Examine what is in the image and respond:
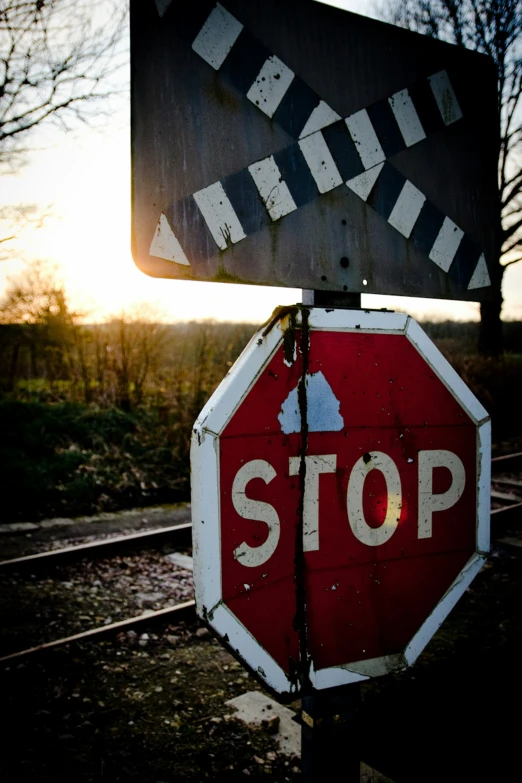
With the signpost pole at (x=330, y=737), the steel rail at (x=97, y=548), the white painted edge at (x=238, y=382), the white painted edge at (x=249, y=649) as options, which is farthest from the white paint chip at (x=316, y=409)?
the steel rail at (x=97, y=548)

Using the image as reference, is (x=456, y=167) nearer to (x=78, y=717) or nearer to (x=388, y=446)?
(x=388, y=446)

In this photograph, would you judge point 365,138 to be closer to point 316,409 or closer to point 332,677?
point 316,409

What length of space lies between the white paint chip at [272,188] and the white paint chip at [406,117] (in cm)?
46

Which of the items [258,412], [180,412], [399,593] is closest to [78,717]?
[399,593]

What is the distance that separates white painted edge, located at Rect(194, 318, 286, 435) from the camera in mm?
1057

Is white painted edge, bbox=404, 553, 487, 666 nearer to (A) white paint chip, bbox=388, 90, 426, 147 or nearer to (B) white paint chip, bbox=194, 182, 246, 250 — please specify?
(B) white paint chip, bbox=194, 182, 246, 250

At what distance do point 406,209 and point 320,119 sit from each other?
1.18 ft

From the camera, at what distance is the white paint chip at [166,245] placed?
3.90 ft

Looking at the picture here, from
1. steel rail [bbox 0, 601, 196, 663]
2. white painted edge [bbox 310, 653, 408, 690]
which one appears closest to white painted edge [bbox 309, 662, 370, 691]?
white painted edge [bbox 310, 653, 408, 690]

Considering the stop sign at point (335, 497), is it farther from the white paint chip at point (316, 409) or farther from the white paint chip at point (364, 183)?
the white paint chip at point (364, 183)

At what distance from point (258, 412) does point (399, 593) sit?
60cm

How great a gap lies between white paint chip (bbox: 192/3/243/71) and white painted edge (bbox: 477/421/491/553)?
117cm

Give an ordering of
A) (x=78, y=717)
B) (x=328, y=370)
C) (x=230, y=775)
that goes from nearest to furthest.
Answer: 1. (x=328, y=370)
2. (x=230, y=775)
3. (x=78, y=717)

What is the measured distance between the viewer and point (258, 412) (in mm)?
1118
